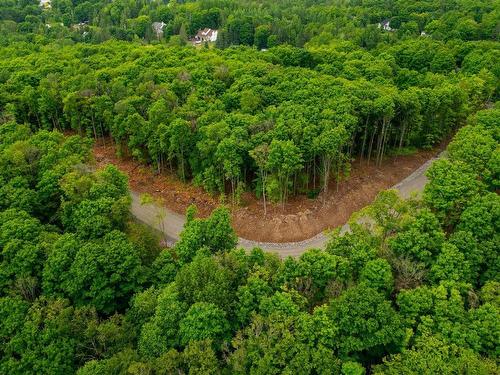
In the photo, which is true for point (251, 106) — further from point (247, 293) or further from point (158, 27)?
point (158, 27)

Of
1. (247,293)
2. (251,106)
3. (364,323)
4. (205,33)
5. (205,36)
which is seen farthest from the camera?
(205,33)

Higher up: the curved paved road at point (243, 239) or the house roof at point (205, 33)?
the house roof at point (205, 33)

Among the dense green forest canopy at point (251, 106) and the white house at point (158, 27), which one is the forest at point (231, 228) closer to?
the dense green forest canopy at point (251, 106)

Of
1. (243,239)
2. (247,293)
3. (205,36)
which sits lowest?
(243,239)

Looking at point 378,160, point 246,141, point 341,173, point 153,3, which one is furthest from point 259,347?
point 153,3

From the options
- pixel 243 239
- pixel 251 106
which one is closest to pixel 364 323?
pixel 243 239

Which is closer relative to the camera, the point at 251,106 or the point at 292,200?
the point at 292,200

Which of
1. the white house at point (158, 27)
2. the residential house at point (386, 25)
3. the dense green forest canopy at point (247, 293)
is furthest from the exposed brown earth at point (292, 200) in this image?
the white house at point (158, 27)
